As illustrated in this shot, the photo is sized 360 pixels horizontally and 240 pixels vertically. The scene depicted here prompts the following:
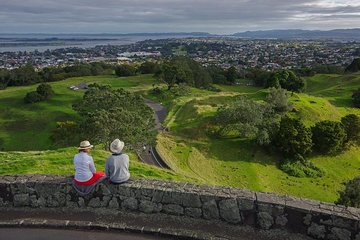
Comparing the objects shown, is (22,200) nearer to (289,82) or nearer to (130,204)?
(130,204)

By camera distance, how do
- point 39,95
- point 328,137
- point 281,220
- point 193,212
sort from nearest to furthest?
point 281,220 → point 193,212 → point 328,137 → point 39,95

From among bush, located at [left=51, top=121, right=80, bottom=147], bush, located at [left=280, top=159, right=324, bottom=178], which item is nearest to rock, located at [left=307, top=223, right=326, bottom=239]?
bush, located at [left=280, top=159, right=324, bottom=178]

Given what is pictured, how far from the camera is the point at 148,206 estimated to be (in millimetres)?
7559

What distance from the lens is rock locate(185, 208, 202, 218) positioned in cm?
734

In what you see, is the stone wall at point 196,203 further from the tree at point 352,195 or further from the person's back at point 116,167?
the tree at point 352,195

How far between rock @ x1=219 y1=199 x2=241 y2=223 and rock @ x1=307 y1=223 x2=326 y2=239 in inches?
49.6

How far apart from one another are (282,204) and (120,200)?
311 centimetres

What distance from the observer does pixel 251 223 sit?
23.2ft

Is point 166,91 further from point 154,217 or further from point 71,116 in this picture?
point 154,217

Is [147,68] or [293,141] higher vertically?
[293,141]

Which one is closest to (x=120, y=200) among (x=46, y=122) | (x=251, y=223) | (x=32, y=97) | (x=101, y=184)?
(x=101, y=184)

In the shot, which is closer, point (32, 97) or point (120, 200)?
point (120, 200)

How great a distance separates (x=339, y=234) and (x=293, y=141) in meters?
25.0

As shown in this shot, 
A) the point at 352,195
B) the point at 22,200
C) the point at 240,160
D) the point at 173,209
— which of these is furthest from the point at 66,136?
the point at 173,209
